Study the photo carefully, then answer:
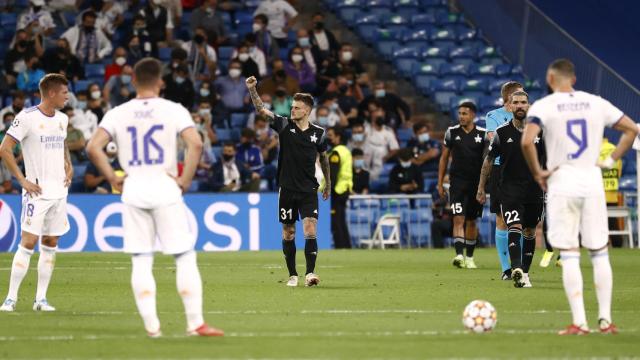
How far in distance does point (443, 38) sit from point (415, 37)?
0.75 metres

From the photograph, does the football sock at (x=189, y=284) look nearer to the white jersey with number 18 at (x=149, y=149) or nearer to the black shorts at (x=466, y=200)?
the white jersey with number 18 at (x=149, y=149)

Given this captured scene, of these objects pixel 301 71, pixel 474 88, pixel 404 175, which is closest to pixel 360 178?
pixel 404 175

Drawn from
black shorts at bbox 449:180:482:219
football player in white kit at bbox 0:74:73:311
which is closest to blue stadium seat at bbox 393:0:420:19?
black shorts at bbox 449:180:482:219

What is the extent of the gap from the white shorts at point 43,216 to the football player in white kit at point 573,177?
5130 mm

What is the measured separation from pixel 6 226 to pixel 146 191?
15.5m

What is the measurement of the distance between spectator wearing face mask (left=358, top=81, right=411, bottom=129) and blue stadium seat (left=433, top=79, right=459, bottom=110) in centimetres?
150

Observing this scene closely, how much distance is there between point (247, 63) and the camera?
30203mm

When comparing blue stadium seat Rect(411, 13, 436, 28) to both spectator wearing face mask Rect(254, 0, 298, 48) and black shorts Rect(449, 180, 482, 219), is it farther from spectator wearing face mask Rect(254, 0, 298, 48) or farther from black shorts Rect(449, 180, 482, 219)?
black shorts Rect(449, 180, 482, 219)

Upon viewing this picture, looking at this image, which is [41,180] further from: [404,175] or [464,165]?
[404,175]

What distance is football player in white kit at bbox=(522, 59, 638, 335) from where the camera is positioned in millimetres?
11305

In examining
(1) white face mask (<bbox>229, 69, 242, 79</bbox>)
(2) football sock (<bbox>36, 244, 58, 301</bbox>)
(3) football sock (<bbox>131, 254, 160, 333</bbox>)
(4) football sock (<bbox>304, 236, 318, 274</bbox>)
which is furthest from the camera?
(1) white face mask (<bbox>229, 69, 242, 79</bbox>)

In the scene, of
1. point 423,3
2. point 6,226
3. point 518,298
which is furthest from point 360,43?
point 518,298

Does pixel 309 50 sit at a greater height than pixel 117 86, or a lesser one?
greater

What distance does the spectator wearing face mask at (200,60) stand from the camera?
30.5m
